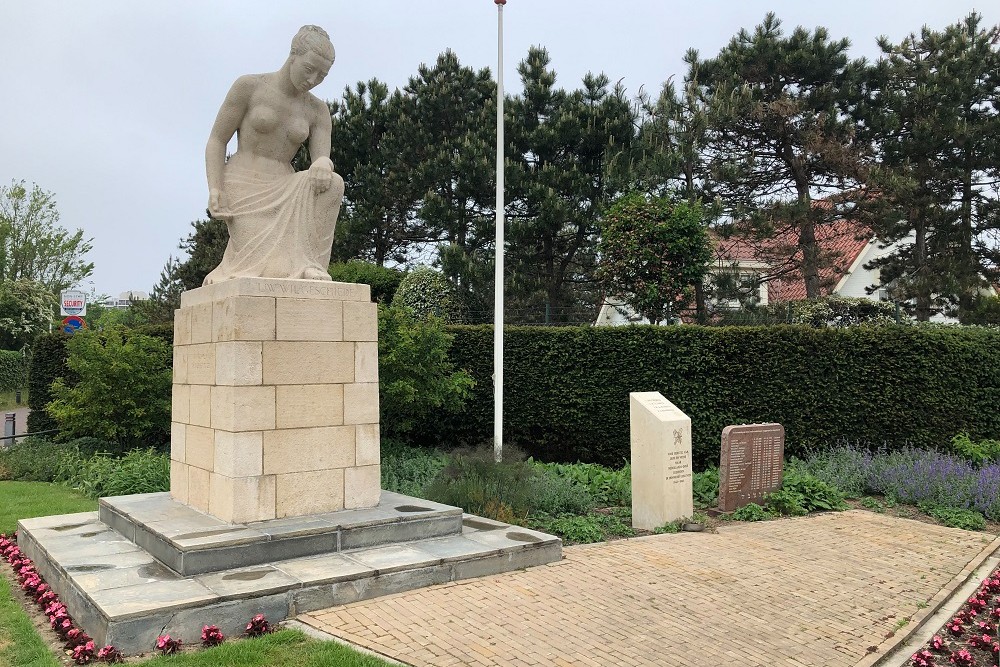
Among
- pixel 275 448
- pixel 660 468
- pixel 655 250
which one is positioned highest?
pixel 655 250

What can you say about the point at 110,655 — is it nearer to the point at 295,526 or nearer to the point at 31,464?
the point at 295,526

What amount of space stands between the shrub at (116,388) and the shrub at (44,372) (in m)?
3.91

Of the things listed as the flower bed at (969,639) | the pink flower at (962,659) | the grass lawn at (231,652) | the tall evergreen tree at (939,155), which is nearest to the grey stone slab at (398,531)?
the grass lawn at (231,652)

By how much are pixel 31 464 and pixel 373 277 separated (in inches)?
312

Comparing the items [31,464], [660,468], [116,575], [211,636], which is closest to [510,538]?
[660,468]

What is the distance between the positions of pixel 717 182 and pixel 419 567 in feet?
51.0

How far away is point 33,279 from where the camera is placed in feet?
108

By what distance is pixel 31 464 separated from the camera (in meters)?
11.9

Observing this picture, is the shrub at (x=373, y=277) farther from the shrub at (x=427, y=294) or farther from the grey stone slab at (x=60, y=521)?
the grey stone slab at (x=60, y=521)

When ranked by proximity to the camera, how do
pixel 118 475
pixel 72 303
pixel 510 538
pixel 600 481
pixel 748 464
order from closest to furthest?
1. pixel 510 538
2. pixel 748 464
3. pixel 118 475
4. pixel 600 481
5. pixel 72 303

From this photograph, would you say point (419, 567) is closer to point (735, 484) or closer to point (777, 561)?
point (777, 561)

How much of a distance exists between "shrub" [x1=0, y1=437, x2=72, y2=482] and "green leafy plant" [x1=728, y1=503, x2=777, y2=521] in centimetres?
1015

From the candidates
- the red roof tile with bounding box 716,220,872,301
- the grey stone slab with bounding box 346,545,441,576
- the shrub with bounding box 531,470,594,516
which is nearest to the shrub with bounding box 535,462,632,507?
the shrub with bounding box 531,470,594,516

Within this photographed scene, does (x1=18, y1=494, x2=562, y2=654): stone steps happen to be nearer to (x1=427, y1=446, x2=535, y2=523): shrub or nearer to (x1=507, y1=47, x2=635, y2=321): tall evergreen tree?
(x1=427, y1=446, x2=535, y2=523): shrub
